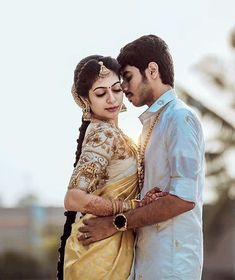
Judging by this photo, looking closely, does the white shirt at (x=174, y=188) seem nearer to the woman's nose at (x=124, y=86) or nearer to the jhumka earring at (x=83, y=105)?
the woman's nose at (x=124, y=86)

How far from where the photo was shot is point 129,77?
416cm

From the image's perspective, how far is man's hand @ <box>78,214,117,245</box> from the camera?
161 inches

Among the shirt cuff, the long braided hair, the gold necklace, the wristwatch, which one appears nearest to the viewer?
the shirt cuff

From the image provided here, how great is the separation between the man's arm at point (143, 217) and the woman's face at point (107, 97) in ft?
1.29

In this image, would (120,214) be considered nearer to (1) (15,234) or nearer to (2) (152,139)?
(2) (152,139)


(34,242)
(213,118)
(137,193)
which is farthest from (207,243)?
(137,193)

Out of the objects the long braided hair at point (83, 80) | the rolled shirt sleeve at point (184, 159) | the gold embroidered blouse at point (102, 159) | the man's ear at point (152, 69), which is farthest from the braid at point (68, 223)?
the rolled shirt sleeve at point (184, 159)

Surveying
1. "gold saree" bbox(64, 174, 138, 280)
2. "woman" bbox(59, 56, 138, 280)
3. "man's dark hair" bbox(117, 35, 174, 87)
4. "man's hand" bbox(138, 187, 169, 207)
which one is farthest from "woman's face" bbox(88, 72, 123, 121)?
"man's hand" bbox(138, 187, 169, 207)

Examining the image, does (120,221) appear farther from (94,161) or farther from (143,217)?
(94,161)

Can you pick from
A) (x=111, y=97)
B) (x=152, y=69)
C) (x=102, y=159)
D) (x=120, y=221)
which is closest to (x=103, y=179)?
(x=102, y=159)

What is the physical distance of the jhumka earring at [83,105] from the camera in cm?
427

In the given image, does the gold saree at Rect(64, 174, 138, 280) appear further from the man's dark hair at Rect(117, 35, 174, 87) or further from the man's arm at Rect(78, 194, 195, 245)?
the man's dark hair at Rect(117, 35, 174, 87)

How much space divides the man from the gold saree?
0.12 ft

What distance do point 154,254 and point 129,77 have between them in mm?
637
